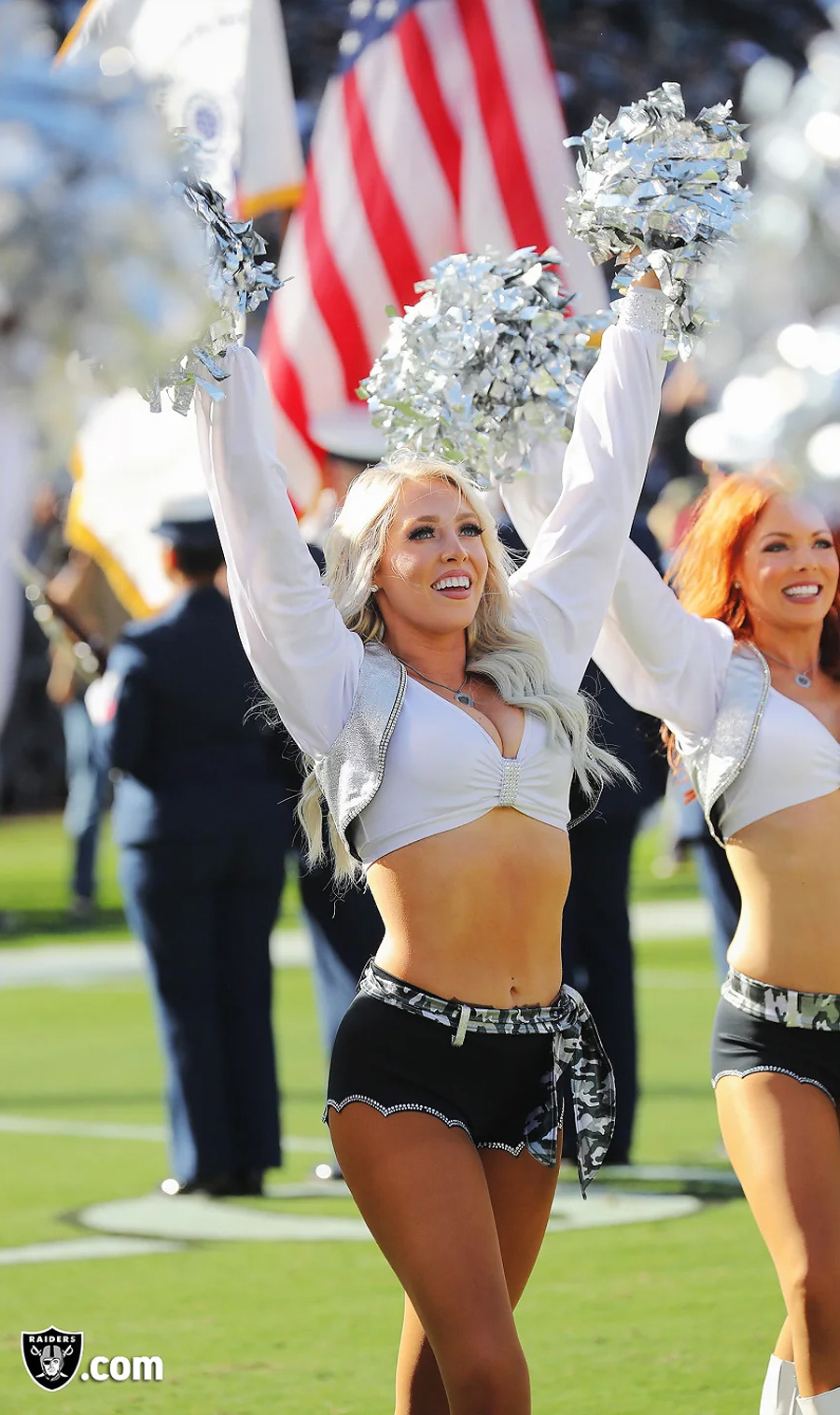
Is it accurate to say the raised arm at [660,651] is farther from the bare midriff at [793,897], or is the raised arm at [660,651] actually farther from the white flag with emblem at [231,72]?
the white flag with emblem at [231,72]

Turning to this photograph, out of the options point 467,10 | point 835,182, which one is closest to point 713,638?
point 835,182

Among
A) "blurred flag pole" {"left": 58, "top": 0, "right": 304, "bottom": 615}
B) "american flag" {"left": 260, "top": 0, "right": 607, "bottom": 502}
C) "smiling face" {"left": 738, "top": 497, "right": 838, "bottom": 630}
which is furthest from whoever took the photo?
"american flag" {"left": 260, "top": 0, "right": 607, "bottom": 502}

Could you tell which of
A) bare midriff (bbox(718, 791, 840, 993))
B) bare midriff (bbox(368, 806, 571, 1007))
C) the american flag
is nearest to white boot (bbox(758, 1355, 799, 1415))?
bare midriff (bbox(718, 791, 840, 993))

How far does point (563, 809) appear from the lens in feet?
11.0

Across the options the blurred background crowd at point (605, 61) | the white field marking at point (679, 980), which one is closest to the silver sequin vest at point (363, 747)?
the white field marking at point (679, 980)

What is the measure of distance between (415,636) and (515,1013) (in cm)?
63

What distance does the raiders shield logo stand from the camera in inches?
170

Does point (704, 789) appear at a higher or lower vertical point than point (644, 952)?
higher

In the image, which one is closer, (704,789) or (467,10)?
(704,789)

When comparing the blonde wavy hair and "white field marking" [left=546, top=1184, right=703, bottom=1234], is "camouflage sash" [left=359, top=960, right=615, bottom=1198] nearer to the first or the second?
the blonde wavy hair

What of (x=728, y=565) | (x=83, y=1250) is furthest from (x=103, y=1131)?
(x=728, y=565)

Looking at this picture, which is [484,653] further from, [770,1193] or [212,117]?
[212,117]

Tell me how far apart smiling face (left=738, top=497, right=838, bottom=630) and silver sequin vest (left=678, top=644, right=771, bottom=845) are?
0.10 m

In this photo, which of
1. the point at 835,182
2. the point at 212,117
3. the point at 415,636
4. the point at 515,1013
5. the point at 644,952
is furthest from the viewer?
the point at 644,952
